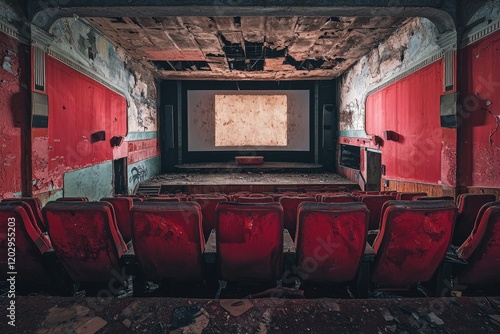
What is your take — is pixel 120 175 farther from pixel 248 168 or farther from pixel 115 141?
pixel 248 168

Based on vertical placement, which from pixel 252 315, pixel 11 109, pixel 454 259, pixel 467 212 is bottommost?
pixel 252 315

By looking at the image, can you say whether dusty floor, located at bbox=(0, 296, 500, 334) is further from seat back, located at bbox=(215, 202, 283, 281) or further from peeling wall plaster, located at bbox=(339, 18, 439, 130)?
peeling wall plaster, located at bbox=(339, 18, 439, 130)

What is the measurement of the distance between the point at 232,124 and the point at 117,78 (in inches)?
197

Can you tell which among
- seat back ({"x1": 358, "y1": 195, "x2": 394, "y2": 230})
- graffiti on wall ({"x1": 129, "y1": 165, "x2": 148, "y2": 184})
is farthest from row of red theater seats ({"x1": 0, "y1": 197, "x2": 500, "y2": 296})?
graffiti on wall ({"x1": 129, "y1": 165, "x2": 148, "y2": 184})

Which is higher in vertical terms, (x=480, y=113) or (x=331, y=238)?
(x=480, y=113)

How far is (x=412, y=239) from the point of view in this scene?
1.90m

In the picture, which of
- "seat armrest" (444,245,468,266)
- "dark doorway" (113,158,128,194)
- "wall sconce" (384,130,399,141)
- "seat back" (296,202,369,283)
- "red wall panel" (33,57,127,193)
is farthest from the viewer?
"dark doorway" (113,158,128,194)

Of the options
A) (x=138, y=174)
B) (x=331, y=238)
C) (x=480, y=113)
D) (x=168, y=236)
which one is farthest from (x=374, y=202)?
(x=138, y=174)

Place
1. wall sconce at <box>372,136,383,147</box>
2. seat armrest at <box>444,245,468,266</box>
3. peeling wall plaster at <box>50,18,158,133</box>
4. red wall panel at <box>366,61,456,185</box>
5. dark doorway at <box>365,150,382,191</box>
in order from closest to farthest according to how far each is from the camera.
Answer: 1. seat armrest at <box>444,245,468,266</box>
2. red wall panel at <box>366,61,456,185</box>
3. peeling wall plaster at <box>50,18,158,133</box>
4. wall sconce at <box>372,136,383,147</box>
5. dark doorway at <box>365,150,382,191</box>

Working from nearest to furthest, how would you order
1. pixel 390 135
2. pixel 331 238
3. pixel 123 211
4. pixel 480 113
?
pixel 331 238 → pixel 123 211 → pixel 480 113 → pixel 390 135

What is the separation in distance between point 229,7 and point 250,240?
348 centimetres

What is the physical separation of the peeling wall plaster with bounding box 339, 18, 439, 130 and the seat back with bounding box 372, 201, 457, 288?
3.85 m

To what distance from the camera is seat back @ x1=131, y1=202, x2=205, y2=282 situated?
1894 millimetres

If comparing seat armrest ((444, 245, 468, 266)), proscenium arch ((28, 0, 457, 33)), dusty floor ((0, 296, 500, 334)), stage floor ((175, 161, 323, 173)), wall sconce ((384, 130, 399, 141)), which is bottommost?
dusty floor ((0, 296, 500, 334))
